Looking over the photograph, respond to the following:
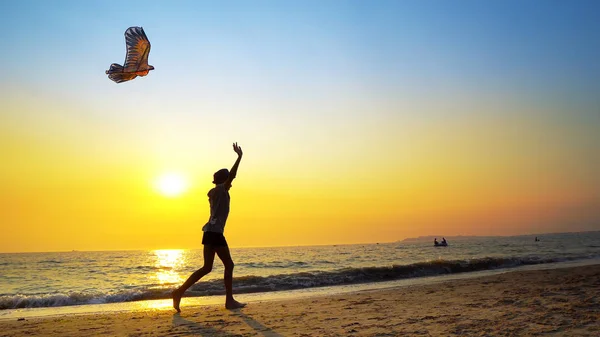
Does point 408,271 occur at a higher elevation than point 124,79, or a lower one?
lower

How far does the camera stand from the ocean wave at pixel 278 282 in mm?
12312

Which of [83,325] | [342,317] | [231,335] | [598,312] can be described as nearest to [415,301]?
[342,317]

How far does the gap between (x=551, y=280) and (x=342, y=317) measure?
Result: 6.17m

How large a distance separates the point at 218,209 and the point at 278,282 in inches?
318

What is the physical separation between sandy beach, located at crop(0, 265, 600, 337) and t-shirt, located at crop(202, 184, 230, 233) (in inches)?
53.5

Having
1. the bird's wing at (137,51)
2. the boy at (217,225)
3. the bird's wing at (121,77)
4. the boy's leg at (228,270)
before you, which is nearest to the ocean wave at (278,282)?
the boy's leg at (228,270)

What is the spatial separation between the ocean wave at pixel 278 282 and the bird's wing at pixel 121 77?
269 inches

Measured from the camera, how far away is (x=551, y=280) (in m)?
9.94

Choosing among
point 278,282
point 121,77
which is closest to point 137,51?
point 121,77

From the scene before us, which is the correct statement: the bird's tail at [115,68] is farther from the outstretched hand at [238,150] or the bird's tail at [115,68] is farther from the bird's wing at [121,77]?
the outstretched hand at [238,150]

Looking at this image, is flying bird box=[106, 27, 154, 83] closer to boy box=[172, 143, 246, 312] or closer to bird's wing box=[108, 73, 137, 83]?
bird's wing box=[108, 73, 137, 83]

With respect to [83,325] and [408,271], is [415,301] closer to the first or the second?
[83,325]

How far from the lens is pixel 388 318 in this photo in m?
6.02

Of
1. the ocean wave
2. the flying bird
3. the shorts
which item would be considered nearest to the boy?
the shorts
